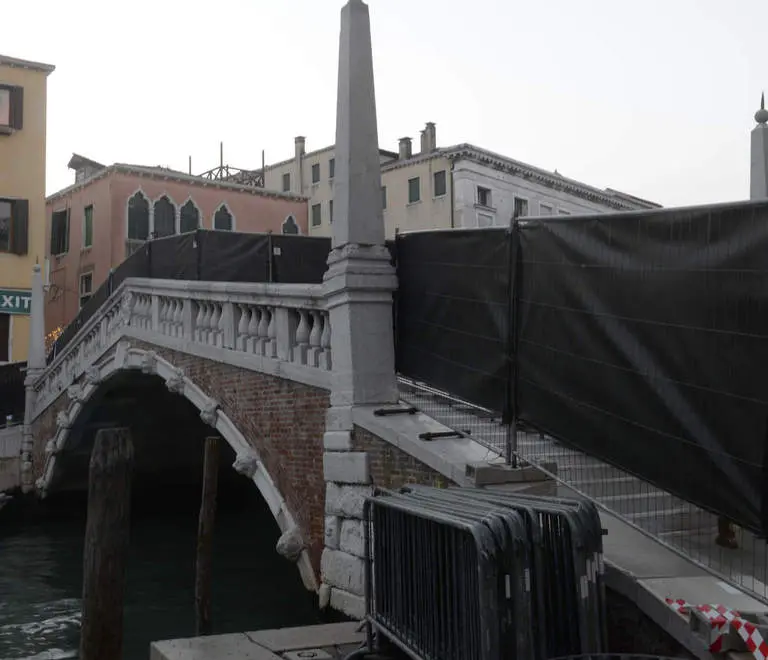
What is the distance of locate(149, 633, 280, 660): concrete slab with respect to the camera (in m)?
5.29

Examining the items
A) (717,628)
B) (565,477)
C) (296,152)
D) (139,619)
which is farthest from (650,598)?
(296,152)

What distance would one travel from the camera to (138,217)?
24.0 meters

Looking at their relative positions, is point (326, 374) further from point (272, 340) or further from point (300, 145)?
point (300, 145)

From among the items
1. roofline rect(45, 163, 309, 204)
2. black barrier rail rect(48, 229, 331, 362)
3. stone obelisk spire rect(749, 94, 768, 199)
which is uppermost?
roofline rect(45, 163, 309, 204)

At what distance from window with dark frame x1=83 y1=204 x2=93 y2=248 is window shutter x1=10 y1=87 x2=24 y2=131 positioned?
11.4 ft

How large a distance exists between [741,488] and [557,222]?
1.77 metres

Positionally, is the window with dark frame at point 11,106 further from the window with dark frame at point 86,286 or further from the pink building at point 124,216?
the window with dark frame at point 86,286

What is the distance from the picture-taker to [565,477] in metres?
5.48

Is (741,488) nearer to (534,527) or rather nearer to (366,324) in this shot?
(534,527)

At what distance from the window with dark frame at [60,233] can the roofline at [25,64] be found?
4938mm

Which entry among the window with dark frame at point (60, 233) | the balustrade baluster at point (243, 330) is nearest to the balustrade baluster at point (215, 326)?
the balustrade baluster at point (243, 330)

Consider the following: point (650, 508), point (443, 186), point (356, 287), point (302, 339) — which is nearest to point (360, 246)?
point (356, 287)

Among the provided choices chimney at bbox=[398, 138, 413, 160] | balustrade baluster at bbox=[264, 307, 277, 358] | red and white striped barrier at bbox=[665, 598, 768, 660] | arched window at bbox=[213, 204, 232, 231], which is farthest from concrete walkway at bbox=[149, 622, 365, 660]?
chimney at bbox=[398, 138, 413, 160]

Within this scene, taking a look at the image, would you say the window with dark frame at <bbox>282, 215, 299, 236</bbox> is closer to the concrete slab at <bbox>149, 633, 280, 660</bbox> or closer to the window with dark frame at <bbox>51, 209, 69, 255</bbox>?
the window with dark frame at <bbox>51, 209, 69, 255</bbox>
